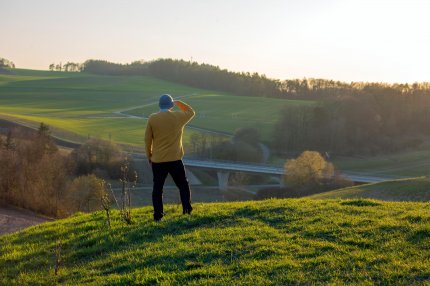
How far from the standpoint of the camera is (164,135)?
961 centimetres

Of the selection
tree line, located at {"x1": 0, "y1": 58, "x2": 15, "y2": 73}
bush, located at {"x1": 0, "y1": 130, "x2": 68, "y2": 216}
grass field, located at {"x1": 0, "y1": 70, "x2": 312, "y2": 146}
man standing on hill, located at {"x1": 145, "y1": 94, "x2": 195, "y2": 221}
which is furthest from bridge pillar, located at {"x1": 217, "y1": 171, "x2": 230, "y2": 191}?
tree line, located at {"x1": 0, "y1": 58, "x2": 15, "y2": 73}

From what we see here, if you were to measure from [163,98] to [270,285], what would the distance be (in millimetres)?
5010

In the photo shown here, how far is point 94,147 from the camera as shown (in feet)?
188

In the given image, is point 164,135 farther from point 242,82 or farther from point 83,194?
point 242,82

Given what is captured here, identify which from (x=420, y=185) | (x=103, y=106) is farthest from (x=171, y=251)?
(x=103, y=106)

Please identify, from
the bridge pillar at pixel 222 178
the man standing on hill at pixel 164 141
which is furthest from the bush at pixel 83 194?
the bridge pillar at pixel 222 178

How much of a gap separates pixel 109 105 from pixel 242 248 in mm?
114899

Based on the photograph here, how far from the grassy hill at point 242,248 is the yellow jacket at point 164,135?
1290 mm

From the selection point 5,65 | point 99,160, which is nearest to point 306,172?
point 99,160

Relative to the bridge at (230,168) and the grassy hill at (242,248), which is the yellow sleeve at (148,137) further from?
the bridge at (230,168)

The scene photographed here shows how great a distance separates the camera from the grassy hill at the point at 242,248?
6.11 m

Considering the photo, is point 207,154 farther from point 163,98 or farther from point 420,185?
point 163,98

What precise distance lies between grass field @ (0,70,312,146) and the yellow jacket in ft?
220

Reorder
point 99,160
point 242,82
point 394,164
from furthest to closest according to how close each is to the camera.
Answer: point 242,82 < point 394,164 < point 99,160
